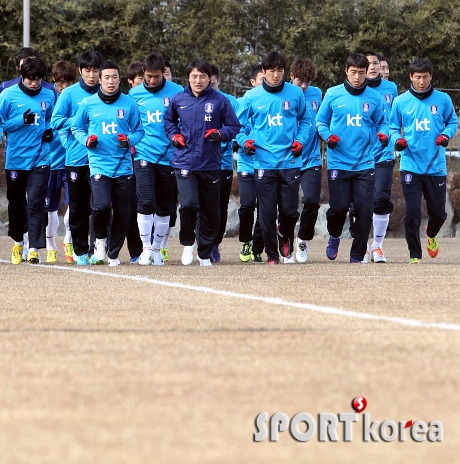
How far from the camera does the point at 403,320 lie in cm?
632

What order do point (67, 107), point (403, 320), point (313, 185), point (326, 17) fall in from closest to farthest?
point (403, 320)
point (67, 107)
point (313, 185)
point (326, 17)

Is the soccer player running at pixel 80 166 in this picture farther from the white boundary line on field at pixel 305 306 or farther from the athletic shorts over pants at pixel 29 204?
the white boundary line on field at pixel 305 306

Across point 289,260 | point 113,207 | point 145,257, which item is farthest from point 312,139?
point 113,207

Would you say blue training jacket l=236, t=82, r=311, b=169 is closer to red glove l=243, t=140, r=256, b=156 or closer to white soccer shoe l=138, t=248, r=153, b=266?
red glove l=243, t=140, r=256, b=156

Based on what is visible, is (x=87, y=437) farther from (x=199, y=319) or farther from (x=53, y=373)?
(x=199, y=319)

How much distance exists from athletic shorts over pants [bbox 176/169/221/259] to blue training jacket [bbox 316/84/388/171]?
4.24 feet

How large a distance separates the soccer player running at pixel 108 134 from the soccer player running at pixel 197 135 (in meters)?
0.39

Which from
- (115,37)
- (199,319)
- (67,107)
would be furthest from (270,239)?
(115,37)

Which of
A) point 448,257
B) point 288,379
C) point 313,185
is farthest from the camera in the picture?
point 448,257

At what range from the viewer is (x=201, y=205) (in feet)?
A: 38.7

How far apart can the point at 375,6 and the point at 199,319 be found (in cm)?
2192

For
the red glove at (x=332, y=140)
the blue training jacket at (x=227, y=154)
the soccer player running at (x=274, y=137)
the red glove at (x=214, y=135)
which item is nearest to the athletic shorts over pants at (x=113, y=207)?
the red glove at (x=214, y=135)

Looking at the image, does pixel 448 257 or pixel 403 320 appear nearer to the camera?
pixel 403 320

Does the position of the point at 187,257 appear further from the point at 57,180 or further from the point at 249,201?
the point at 57,180
